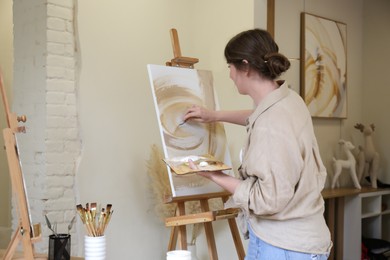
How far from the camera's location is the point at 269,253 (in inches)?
68.4

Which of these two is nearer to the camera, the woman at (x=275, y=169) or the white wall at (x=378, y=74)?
the woman at (x=275, y=169)

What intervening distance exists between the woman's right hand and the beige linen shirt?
0.78 m

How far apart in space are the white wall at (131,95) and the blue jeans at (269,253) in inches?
53.0

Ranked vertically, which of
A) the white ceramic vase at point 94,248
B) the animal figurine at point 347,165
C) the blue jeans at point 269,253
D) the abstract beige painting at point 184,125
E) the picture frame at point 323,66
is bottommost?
the white ceramic vase at point 94,248

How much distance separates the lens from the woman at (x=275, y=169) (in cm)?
166

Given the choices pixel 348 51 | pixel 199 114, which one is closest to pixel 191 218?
pixel 199 114

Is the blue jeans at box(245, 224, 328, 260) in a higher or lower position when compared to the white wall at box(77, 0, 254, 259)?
lower

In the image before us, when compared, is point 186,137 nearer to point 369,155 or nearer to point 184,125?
point 184,125

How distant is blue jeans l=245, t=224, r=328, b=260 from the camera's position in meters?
1.71

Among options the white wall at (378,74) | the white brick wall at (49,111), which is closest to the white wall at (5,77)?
the white brick wall at (49,111)

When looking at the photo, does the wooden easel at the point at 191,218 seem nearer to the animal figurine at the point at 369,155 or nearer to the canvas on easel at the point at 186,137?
the canvas on easel at the point at 186,137

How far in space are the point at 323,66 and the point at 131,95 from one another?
185cm

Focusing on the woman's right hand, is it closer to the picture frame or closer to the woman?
the woman

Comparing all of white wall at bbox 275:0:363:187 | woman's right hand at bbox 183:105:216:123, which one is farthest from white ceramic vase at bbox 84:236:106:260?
white wall at bbox 275:0:363:187
